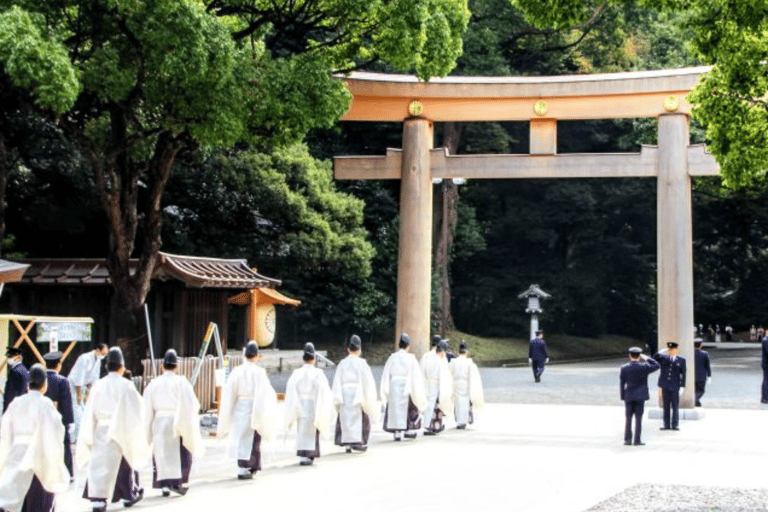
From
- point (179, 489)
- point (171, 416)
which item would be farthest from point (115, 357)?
point (179, 489)

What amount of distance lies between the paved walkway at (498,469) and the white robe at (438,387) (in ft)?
1.62

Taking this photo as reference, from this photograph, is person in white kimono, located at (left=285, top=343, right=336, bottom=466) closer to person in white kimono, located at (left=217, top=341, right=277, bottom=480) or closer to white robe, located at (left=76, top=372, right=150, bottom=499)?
person in white kimono, located at (left=217, top=341, right=277, bottom=480)

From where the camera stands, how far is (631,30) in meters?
45.0

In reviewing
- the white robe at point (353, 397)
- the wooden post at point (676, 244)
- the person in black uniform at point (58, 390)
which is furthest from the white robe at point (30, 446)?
the wooden post at point (676, 244)

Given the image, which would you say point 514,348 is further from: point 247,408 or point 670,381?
point 247,408

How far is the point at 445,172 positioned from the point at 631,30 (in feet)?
83.9

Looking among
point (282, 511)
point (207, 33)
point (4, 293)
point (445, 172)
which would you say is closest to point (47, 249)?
point (4, 293)

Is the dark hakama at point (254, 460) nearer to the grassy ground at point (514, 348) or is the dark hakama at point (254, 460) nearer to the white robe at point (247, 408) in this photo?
the white robe at point (247, 408)

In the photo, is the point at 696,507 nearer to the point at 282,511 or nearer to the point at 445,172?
the point at 282,511

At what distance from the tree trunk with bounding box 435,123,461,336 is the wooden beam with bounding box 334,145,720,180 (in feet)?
57.6

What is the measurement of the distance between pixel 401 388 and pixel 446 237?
23.7 m

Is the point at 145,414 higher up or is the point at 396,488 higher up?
the point at 145,414

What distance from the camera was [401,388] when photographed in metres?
18.0

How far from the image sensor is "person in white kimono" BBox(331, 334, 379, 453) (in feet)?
52.3
